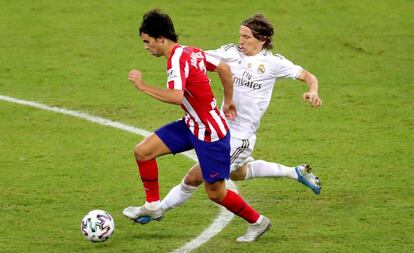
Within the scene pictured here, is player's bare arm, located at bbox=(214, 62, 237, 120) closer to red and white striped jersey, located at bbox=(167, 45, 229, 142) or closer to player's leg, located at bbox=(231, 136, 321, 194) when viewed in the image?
red and white striped jersey, located at bbox=(167, 45, 229, 142)

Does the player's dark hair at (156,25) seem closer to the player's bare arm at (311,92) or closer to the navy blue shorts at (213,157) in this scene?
the navy blue shorts at (213,157)

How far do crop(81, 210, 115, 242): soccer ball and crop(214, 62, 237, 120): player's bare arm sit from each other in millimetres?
1416

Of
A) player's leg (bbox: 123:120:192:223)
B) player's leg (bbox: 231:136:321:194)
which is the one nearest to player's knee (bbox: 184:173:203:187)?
player's leg (bbox: 123:120:192:223)

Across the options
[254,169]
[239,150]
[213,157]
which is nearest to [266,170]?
[254,169]

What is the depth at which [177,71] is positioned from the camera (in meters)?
9.12

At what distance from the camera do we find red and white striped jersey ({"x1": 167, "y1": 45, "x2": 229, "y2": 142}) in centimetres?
919

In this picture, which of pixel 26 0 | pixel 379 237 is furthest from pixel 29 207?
pixel 26 0

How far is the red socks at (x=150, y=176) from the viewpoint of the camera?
32.3 feet

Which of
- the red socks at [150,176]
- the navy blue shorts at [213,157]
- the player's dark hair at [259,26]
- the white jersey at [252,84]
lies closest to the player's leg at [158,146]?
the red socks at [150,176]

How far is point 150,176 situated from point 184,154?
2647mm

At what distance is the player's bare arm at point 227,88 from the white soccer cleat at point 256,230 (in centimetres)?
98

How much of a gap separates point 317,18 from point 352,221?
828cm

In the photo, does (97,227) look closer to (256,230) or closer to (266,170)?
(256,230)

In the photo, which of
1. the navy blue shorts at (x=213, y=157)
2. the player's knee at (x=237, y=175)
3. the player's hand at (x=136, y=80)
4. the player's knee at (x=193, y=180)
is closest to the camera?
the player's hand at (x=136, y=80)
